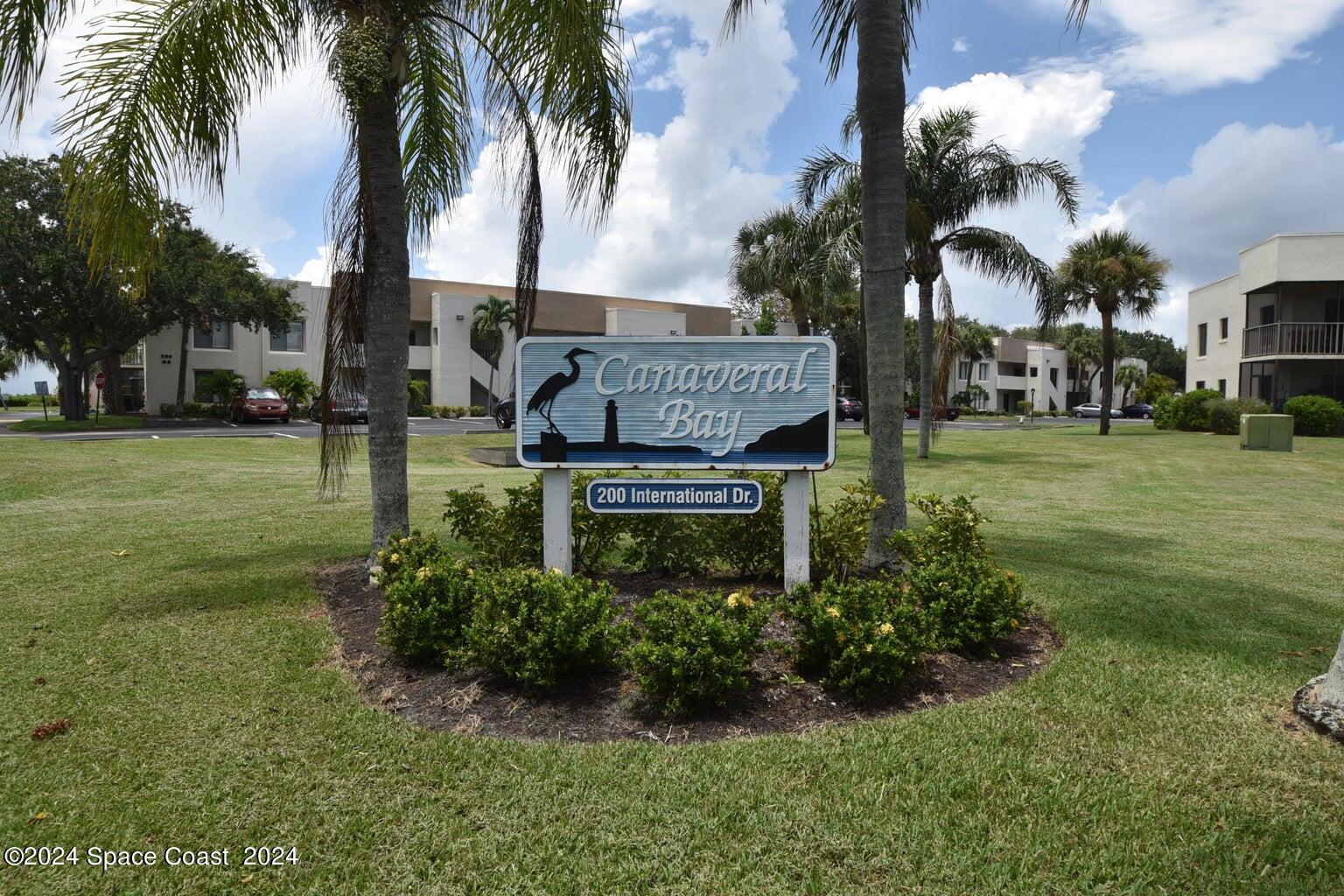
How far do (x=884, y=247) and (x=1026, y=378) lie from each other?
77.3 metres

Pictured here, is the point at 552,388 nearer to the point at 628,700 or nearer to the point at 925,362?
the point at 628,700

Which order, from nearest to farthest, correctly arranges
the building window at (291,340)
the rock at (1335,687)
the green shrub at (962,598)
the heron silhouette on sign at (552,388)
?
the rock at (1335,687), the green shrub at (962,598), the heron silhouette on sign at (552,388), the building window at (291,340)

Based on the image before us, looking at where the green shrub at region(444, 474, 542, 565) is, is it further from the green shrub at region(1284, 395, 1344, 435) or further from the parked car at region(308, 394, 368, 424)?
the green shrub at region(1284, 395, 1344, 435)

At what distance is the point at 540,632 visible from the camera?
408cm

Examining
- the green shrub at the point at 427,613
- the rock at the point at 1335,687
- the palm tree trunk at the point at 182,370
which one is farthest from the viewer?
the palm tree trunk at the point at 182,370

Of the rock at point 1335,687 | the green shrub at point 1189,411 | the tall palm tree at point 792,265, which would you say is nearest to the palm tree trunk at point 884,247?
the rock at point 1335,687

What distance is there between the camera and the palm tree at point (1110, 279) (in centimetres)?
3244

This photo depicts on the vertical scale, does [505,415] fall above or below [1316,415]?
below

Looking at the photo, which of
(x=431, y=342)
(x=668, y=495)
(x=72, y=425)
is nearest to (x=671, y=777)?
(x=668, y=495)

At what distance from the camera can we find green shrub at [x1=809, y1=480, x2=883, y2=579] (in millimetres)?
5617

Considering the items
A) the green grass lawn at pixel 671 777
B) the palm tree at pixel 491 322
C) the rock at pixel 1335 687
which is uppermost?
the palm tree at pixel 491 322

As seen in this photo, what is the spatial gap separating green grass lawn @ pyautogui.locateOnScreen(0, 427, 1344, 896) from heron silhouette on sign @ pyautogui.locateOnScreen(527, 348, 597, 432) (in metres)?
1.91

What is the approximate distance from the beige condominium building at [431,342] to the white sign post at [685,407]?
3104cm

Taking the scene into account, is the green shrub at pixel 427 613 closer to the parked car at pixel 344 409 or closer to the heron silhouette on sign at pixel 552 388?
the heron silhouette on sign at pixel 552 388
